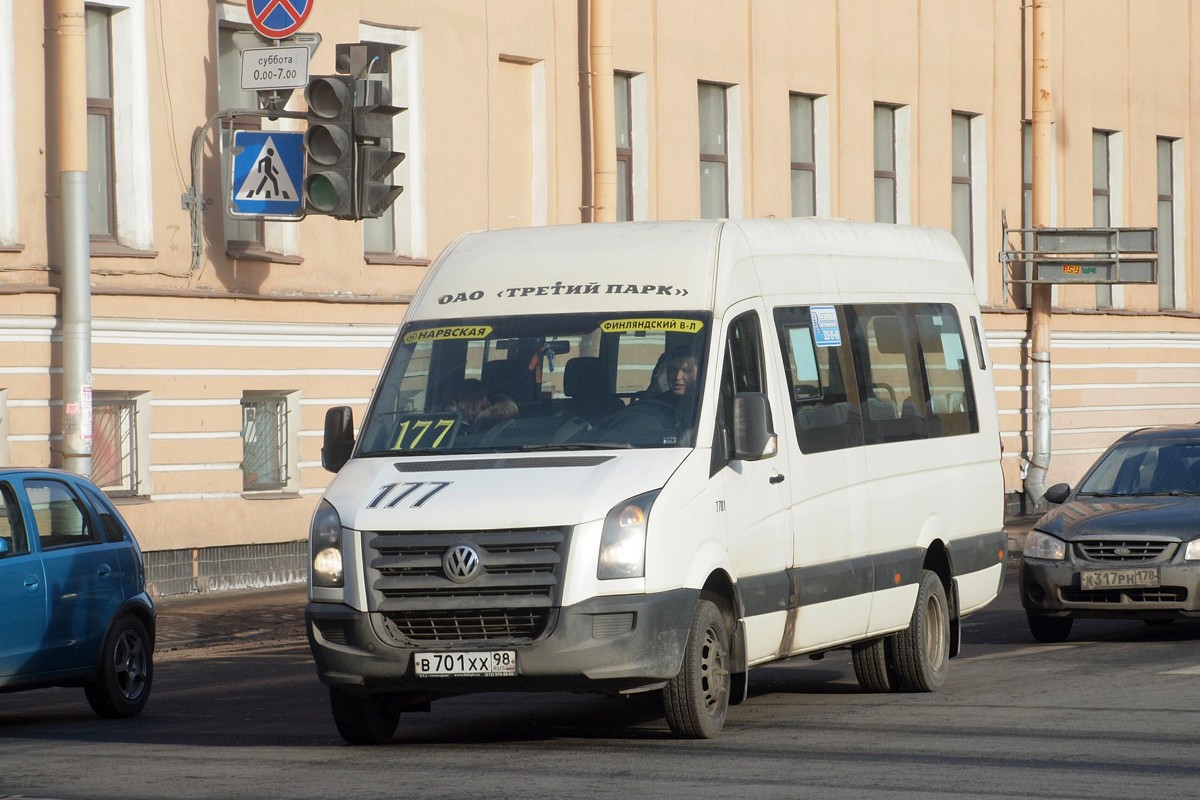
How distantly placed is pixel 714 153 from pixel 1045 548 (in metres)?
15.1

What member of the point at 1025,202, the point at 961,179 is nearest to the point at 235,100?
the point at 961,179

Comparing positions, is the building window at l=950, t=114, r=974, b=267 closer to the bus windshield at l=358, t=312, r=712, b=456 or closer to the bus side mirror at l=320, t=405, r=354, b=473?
the bus windshield at l=358, t=312, r=712, b=456

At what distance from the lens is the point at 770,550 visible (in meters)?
11.0

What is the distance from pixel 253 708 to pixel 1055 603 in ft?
19.3

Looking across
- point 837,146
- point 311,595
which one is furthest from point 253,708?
point 837,146

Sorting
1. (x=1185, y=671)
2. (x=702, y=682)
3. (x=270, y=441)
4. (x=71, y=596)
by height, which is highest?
(x=270, y=441)

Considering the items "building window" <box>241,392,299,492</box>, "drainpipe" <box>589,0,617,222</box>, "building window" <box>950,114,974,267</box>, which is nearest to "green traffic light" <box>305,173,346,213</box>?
"building window" <box>241,392,299,492</box>

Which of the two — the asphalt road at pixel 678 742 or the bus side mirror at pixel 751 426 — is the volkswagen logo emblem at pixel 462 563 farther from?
the bus side mirror at pixel 751 426

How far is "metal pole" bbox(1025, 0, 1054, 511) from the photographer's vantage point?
3462 centimetres

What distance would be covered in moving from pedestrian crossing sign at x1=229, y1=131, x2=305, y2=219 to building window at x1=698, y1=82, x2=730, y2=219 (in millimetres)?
10065

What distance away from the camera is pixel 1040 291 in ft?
116

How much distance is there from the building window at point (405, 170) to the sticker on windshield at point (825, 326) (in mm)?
13239

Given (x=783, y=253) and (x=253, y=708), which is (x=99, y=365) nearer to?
(x=253, y=708)

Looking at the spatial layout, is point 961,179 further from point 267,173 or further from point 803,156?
point 267,173
